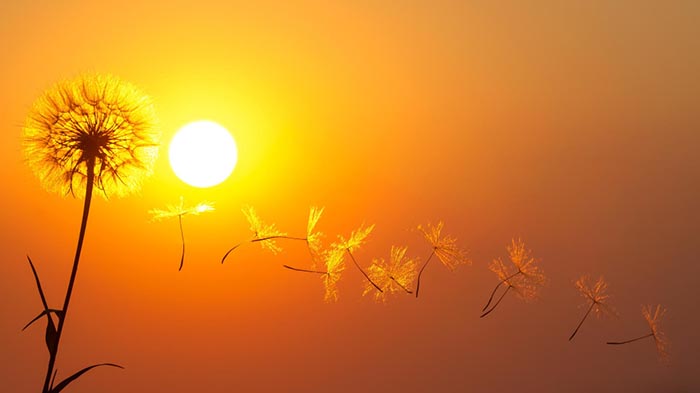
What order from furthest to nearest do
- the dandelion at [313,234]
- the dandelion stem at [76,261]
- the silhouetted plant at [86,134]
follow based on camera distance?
1. the silhouetted plant at [86,134]
2. the dandelion at [313,234]
3. the dandelion stem at [76,261]

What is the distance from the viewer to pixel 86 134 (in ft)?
3.36

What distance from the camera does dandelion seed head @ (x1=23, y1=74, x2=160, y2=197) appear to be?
3.39 ft

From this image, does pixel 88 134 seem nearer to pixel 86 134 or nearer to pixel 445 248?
pixel 86 134

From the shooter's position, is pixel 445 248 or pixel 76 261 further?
pixel 445 248

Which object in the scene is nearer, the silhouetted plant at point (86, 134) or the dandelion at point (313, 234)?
the dandelion at point (313, 234)

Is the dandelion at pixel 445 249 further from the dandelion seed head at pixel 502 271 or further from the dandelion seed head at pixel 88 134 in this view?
the dandelion seed head at pixel 88 134

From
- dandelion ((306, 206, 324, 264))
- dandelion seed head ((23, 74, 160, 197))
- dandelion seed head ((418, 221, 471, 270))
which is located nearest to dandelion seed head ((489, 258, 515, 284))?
dandelion seed head ((418, 221, 471, 270))

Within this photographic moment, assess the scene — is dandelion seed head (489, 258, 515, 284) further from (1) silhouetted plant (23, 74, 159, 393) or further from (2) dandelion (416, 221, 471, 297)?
(1) silhouetted plant (23, 74, 159, 393)

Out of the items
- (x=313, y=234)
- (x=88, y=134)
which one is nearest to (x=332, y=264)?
(x=313, y=234)

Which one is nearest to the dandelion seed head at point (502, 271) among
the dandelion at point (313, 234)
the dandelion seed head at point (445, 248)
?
the dandelion seed head at point (445, 248)

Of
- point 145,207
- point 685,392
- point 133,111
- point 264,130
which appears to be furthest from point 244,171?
point 685,392

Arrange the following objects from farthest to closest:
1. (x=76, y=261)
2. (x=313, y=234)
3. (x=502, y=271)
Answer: (x=502, y=271) < (x=313, y=234) < (x=76, y=261)

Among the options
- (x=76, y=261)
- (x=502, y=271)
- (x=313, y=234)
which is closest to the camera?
(x=76, y=261)

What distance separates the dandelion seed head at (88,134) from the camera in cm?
103
